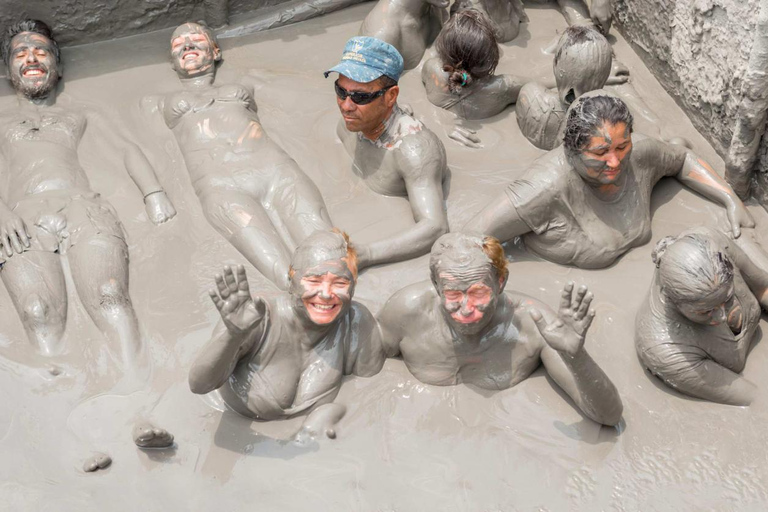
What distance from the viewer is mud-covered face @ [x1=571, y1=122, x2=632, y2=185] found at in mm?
5344

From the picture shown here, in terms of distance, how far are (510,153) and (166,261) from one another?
223 centimetres

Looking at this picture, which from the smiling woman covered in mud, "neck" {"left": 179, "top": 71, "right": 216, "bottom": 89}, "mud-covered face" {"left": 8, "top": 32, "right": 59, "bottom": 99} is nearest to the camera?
the smiling woman covered in mud

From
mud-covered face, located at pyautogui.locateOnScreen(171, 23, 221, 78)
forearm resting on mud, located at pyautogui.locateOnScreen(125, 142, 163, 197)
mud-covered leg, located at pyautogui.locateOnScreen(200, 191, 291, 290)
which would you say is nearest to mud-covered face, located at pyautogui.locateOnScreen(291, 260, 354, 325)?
mud-covered leg, located at pyautogui.locateOnScreen(200, 191, 291, 290)

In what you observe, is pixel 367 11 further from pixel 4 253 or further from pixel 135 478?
pixel 135 478

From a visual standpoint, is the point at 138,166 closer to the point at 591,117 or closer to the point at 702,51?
the point at 591,117

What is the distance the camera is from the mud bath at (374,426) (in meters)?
4.70

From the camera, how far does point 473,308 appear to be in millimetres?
4762

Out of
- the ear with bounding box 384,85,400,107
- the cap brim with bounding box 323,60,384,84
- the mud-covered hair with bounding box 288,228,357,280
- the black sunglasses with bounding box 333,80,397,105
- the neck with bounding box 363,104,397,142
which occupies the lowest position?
the neck with bounding box 363,104,397,142

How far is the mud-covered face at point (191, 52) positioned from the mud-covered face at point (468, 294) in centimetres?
292

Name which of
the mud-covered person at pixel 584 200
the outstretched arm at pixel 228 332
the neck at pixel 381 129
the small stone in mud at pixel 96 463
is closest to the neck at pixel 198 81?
the neck at pixel 381 129

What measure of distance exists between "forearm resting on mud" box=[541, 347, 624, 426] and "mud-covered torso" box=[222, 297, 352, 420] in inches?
41.1

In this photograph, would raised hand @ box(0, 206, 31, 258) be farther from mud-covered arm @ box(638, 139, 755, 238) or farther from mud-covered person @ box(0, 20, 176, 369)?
mud-covered arm @ box(638, 139, 755, 238)

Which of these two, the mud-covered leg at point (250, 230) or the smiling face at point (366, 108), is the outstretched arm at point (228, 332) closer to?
the mud-covered leg at point (250, 230)

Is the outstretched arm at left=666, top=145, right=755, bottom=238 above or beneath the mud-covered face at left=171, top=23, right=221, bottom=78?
beneath
